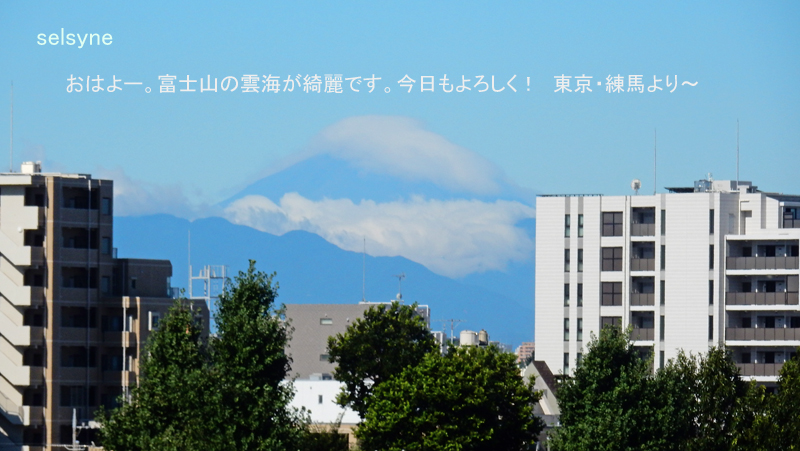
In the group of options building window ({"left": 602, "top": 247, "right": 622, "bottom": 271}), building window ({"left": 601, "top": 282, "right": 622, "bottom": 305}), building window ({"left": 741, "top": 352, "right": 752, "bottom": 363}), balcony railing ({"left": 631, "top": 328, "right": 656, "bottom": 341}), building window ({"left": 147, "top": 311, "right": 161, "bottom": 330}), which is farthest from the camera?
building window ({"left": 601, "top": 282, "right": 622, "bottom": 305})

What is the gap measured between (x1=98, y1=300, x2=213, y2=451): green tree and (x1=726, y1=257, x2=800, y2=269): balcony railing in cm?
6701

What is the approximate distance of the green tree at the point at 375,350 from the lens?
335 feet

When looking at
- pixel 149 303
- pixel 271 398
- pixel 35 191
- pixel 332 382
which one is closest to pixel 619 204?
pixel 332 382

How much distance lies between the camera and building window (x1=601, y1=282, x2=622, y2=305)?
447 feet

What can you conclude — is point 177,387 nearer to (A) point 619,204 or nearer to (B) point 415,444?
(B) point 415,444

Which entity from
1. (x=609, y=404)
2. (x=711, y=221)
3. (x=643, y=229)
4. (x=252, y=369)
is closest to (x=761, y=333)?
(x=711, y=221)

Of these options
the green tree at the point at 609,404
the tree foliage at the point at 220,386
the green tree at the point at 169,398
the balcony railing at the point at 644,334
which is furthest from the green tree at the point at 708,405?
the balcony railing at the point at 644,334

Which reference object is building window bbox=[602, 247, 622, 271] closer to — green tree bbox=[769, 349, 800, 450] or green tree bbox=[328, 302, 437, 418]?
green tree bbox=[328, 302, 437, 418]

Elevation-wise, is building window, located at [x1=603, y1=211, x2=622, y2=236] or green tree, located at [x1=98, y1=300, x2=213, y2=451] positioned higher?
building window, located at [x1=603, y1=211, x2=622, y2=236]

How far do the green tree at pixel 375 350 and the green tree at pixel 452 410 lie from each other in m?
5.26

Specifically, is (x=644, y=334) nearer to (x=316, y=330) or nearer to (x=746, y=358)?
(x=746, y=358)

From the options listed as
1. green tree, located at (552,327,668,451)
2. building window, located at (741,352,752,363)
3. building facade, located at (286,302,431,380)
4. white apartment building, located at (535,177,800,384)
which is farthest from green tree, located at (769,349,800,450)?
building facade, located at (286,302,431,380)

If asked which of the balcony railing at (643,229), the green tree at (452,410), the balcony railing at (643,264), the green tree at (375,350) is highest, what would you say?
the balcony railing at (643,229)

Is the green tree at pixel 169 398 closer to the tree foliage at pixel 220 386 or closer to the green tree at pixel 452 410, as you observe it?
the tree foliage at pixel 220 386
